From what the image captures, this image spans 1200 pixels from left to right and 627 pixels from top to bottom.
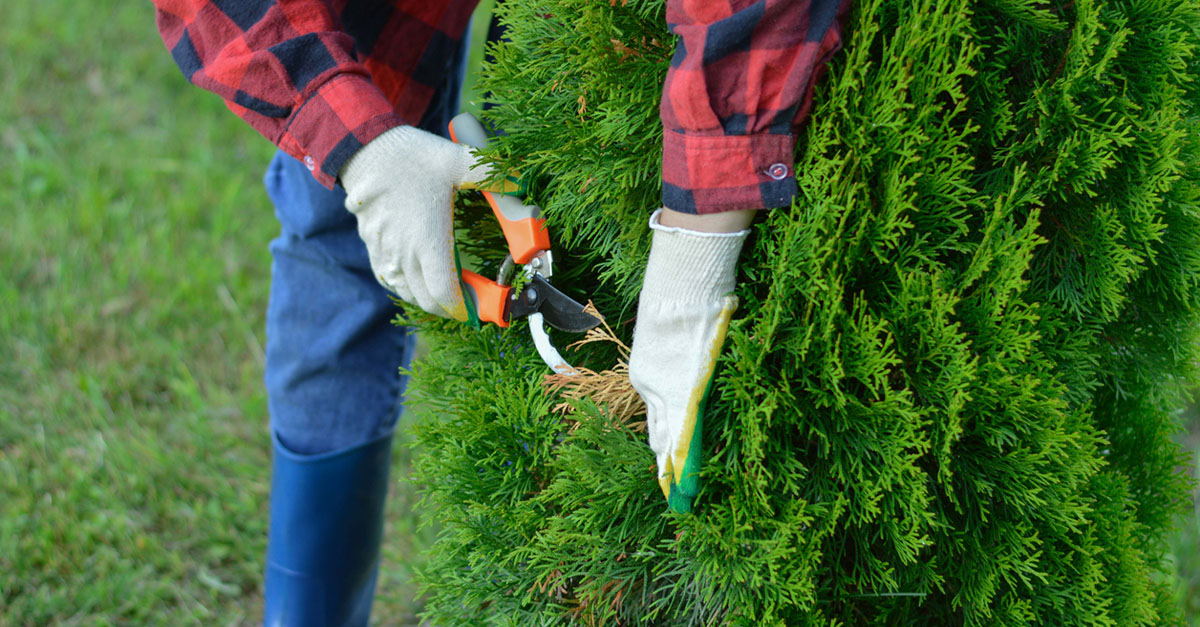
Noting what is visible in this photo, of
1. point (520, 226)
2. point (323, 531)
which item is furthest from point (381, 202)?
point (323, 531)

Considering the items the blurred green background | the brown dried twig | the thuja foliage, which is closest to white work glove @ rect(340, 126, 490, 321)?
the thuja foliage

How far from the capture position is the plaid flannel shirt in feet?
3.63

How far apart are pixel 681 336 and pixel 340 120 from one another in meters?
0.65

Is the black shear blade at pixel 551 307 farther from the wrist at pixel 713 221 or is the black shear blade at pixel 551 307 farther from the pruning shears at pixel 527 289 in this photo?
the wrist at pixel 713 221

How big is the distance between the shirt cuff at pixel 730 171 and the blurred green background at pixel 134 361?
3.20 ft

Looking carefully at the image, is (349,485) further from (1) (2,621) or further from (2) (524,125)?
(2) (524,125)

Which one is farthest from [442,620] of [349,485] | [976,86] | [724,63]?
[976,86]

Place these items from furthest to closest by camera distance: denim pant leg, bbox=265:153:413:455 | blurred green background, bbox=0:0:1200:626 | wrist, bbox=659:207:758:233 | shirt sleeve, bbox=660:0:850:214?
1. blurred green background, bbox=0:0:1200:626
2. denim pant leg, bbox=265:153:413:455
3. wrist, bbox=659:207:758:233
4. shirt sleeve, bbox=660:0:850:214

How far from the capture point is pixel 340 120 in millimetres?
1420

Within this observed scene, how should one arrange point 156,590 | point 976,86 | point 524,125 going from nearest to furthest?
point 976,86
point 524,125
point 156,590

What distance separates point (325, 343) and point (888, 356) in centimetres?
135

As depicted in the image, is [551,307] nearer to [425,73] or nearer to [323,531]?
[425,73]

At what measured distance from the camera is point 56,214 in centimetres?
371

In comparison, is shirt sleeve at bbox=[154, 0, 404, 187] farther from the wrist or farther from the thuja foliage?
the wrist
